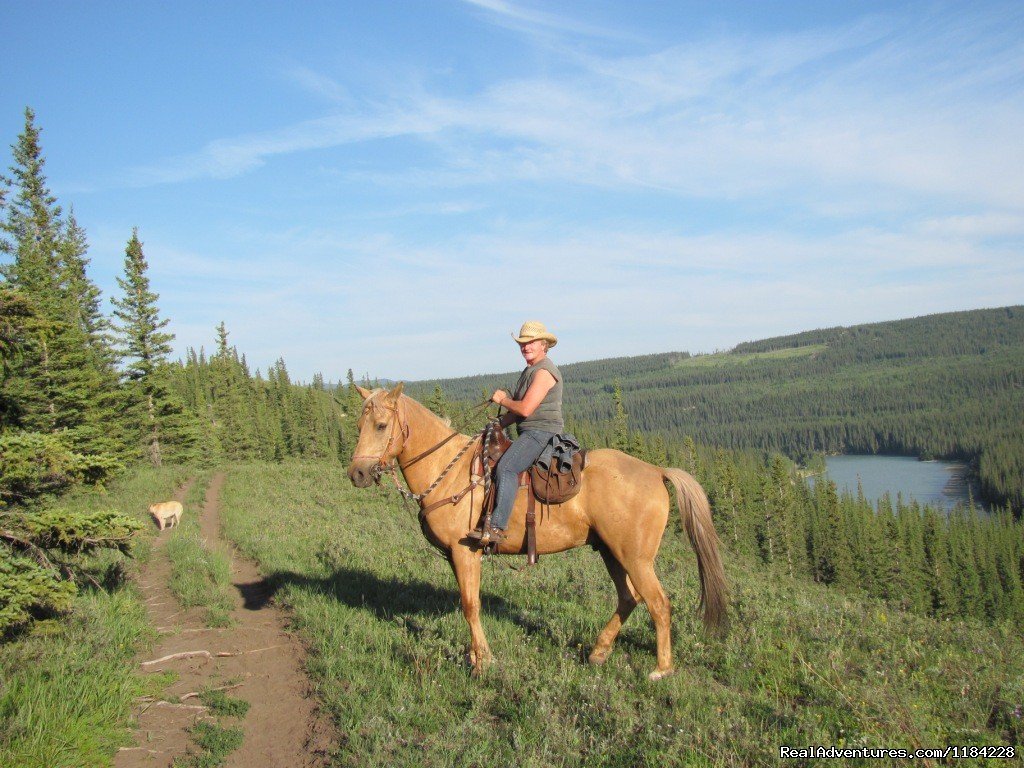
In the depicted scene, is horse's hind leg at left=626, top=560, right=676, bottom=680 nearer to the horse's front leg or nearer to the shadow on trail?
the shadow on trail

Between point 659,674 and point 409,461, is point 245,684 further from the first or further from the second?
point 659,674

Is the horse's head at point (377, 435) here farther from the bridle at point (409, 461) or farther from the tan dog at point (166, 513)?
the tan dog at point (166, 513)

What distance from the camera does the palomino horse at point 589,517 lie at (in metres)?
6.72

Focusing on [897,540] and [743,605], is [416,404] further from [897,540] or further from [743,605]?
[897,540]

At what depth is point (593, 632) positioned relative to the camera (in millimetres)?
7691

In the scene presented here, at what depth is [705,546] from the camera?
275 inches

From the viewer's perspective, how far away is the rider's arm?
22.2 ft

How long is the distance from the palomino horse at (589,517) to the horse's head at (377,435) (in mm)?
12

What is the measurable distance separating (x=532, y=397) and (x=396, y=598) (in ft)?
15.8

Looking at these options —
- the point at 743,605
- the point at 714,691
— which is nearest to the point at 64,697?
the point at 714,691

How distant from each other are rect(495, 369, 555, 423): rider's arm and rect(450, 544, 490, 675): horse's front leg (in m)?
1.85

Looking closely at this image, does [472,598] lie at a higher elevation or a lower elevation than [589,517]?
lower

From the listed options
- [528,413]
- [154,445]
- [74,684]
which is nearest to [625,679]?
[528,413]

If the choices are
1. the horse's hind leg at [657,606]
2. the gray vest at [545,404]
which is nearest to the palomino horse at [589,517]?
the horse's hind leg at [657,606]
